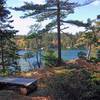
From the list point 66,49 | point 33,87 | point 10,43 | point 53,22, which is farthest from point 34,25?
point 66,49

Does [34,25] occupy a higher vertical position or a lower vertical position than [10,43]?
higher

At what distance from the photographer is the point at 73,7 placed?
22562 mm

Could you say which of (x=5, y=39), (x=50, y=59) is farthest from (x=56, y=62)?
(x=5, y=39)

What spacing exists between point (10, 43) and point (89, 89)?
22.5 metres

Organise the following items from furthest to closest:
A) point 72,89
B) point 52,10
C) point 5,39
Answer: point 5,39 < point 52,10 < point 72,89

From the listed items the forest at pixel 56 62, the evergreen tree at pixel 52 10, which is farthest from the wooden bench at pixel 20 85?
the evergreen tree at pixel 52 10

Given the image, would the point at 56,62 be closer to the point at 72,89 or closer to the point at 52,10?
the point at 52,10

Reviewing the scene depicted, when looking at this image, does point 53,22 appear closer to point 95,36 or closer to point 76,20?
point 76,20

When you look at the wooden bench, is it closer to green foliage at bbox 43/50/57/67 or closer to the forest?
the forest

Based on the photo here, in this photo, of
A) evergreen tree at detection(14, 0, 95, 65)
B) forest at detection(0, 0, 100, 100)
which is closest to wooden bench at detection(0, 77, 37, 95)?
forest at detection(0, 0, 100, 100)

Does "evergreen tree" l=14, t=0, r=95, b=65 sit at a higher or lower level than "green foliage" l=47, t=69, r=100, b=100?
higher

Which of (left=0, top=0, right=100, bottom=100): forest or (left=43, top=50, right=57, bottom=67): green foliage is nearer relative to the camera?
(left=0, top=0, right=100, bottom=100): forest

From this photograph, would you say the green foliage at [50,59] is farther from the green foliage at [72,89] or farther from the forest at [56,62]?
the green foliage at [72,89]

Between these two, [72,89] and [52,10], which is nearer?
[72,89]
